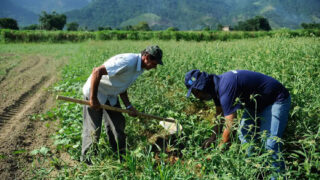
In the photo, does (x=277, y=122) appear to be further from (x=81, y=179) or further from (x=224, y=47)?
(x=224, y=47)

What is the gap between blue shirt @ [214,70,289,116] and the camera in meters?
2.26

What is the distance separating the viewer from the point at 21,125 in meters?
4.28

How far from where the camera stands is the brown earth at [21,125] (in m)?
3.16

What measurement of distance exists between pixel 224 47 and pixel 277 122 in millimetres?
4673

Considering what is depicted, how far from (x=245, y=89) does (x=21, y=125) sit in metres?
4.15

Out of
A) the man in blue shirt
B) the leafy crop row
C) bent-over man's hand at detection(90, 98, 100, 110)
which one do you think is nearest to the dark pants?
bent-over man's hand at detection(90, 98, 100, 110)

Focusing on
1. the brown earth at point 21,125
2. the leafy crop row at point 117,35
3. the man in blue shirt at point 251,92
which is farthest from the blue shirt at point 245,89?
the leafy crop row at point 117,35

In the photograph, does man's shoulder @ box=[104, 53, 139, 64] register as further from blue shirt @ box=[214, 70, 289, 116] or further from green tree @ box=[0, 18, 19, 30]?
green tree @ box=[0, 18, 19, 30]

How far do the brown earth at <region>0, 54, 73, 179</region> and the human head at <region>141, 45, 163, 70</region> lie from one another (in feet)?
5.65

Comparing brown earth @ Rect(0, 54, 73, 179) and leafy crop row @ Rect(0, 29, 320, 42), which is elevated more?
Result: leafy crop row @ Rect(0, 29, 320, 42)

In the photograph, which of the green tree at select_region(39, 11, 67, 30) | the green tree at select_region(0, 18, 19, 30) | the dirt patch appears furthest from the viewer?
the green tree at select_region(39, 11, 67, 30)

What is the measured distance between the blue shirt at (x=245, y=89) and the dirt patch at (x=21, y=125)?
9.19 ft

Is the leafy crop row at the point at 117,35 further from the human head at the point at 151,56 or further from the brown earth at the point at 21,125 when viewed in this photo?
the human head at the point at 151,56

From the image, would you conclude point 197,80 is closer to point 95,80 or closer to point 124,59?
point 124,59
